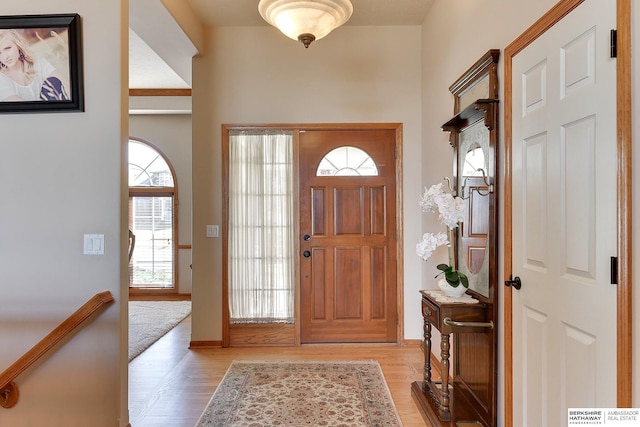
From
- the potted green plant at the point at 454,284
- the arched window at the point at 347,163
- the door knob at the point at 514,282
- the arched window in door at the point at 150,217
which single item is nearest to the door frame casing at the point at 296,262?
the arched window at the point at 347,163

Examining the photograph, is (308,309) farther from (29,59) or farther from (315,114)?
(29,59)

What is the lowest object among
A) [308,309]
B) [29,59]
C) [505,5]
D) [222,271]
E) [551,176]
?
[308,309]

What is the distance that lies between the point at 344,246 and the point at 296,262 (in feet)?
1.72

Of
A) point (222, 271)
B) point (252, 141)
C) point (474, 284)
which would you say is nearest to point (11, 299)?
point (222, 271)

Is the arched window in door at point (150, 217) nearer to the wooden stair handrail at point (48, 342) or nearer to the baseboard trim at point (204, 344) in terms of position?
the baseboard trim at point (204, 344)

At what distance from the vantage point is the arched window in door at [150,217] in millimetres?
6129

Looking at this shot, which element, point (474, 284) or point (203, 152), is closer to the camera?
point (474, 284)

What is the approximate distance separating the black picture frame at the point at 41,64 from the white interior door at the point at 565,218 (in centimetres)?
243

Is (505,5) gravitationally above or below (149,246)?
above

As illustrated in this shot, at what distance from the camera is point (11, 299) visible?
2035 millimetres

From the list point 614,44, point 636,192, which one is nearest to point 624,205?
point 636,192

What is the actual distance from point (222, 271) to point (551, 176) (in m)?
Answer: 3.03

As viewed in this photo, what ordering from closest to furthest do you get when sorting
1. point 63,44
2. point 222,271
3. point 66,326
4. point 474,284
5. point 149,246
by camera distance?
point 66,326
point 63,44
point 474,284
point 222,271
point 149,246

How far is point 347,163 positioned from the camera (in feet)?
12.5
